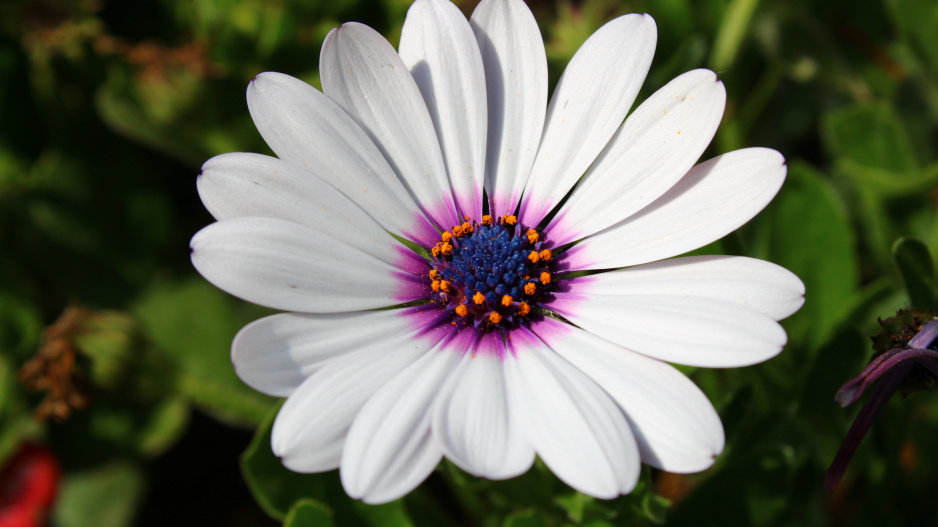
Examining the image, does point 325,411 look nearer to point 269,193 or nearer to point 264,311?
point 269,193

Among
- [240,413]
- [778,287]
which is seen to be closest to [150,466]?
[240,413]

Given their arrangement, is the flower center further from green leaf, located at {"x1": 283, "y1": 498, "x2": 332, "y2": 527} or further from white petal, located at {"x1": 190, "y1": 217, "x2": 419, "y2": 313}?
green leaf, located at {"x1": 283, "y1": 498, "x2": 332, "y2": 527}

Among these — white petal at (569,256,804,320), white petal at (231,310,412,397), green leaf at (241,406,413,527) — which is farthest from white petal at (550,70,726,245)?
green leaf at (241,406,413,527)

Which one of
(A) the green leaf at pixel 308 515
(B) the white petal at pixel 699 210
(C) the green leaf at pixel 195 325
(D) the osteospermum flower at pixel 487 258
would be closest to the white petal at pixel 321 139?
(D) the osteospermum flower at pixel 487 258

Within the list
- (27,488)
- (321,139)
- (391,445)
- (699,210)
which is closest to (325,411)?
(391,445)

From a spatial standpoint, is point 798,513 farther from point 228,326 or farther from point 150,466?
point 150,466

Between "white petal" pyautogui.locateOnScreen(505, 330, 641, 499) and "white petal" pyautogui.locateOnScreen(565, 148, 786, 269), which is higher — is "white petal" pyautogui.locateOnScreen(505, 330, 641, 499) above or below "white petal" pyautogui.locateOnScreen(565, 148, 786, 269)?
below
